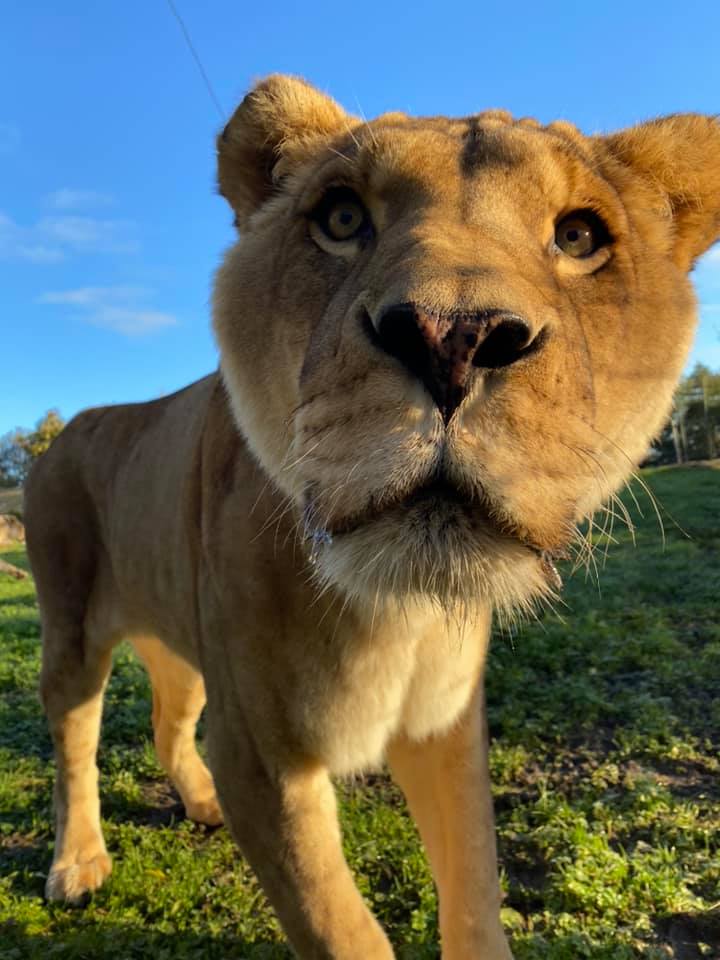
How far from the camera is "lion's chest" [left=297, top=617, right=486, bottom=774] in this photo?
213 centimetres

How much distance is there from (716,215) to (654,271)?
1.59 ft

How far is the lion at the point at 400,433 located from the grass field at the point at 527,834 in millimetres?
566

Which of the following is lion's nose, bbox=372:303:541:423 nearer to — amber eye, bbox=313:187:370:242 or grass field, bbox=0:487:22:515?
amber eye, bbox=313:187:370:242

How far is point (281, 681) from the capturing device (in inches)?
83.1

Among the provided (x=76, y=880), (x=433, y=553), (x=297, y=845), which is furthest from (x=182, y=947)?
(x=433, y=553)

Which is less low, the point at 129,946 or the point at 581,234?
the point at 581,234

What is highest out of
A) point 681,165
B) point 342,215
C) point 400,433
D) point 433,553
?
point 681,165

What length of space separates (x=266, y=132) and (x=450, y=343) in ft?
4.89

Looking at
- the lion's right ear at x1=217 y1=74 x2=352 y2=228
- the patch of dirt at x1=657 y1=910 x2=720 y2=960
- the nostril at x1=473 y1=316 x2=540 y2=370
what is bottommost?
the patch of dirt at x1=657 y1=910 x2=720 y2=960

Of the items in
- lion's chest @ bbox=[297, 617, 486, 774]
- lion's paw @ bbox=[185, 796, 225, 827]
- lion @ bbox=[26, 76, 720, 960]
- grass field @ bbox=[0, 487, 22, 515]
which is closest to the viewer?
lion @ bbox=[26, 76, 720, 960]

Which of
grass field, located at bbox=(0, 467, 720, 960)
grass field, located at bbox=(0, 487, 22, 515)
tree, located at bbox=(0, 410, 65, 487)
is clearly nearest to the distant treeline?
tree, located at bbox=(0, 410, 65, 487)

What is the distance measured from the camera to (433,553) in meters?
1.46

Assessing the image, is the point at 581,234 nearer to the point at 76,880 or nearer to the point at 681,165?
the point at 681,165

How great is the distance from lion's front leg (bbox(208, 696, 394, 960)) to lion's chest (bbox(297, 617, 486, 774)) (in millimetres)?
118
